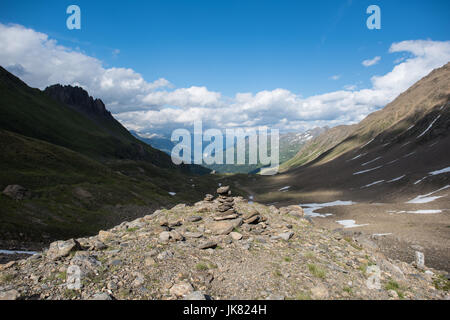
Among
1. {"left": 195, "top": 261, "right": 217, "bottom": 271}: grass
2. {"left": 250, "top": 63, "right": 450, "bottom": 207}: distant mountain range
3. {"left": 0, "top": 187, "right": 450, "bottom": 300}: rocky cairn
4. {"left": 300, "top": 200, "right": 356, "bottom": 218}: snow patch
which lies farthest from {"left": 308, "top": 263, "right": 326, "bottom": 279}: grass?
{"left": 250, "top": 63, "right": 450, "bottom": 207}: distant mountain range

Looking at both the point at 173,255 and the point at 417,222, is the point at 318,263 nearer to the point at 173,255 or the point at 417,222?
the point at 173,255

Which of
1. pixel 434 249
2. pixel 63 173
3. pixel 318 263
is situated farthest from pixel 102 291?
pixel 63 173

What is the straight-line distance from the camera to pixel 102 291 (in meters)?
10.8

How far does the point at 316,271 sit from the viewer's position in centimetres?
1404

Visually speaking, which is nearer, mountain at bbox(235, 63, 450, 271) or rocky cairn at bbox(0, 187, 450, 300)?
rocky cairn at bbox(0, 187, 450, 300)

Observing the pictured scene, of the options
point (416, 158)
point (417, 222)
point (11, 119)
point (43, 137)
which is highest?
point (11, 119)

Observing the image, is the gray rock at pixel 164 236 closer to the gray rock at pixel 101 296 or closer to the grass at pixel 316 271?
the gray rock at pixel 101 296

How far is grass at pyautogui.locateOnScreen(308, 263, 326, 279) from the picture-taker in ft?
45.1

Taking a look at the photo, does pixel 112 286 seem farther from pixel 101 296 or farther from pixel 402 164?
pixel 402 164

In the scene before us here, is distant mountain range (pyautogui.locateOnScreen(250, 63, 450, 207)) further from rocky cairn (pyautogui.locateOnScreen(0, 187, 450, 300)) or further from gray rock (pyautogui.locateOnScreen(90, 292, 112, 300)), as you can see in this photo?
gray rock (pyautogui.locateOnScreen(90, 292, 112, 300))

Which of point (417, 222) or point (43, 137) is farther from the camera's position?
point (43, 137)

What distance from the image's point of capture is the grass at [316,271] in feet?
45.1
